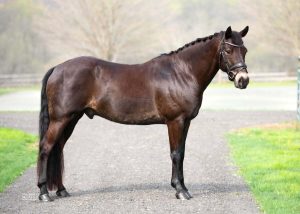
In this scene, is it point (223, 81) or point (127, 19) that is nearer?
point (127, 19)

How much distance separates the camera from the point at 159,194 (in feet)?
24.0

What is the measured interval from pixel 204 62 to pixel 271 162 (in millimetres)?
3198

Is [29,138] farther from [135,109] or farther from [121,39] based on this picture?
[121,39]

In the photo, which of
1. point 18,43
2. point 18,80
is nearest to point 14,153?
point 18,80

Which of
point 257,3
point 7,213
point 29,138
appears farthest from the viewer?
point 257,3

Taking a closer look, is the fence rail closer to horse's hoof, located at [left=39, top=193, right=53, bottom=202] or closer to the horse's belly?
the horse's belly

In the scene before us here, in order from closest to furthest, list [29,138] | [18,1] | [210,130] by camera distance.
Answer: [29,138]
[210,130]
[18,1]

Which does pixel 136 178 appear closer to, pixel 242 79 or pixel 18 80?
pixel 242 79

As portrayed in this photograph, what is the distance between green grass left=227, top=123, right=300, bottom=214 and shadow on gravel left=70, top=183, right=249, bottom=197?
0.27 m

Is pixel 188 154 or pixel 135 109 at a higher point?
pixel 135 109

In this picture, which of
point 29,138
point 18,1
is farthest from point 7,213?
point 18,1

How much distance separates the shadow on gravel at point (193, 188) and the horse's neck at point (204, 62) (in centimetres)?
137

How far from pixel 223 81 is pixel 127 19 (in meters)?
8.65

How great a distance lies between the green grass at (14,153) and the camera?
28.6 feet
